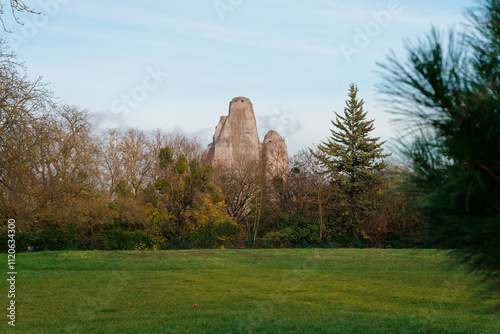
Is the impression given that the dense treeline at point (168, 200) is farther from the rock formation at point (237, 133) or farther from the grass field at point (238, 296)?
the rock formation at point (237, 133)

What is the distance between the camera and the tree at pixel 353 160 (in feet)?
107

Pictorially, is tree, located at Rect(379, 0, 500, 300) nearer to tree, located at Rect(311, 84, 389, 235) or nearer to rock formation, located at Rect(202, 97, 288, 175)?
tree, located at Rect(311, 84, 389, 235)

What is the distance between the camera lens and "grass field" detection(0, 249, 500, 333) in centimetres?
737

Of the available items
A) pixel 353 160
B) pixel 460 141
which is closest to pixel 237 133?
pixel 353 160

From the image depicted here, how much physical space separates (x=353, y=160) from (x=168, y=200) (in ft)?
48.4

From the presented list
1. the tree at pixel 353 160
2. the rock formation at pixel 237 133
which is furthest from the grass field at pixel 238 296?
the rock formation at pixel 237 133

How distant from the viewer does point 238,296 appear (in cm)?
1053

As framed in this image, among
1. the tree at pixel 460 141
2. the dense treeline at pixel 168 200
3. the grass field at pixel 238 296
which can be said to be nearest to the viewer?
the tree at pixel 460 141

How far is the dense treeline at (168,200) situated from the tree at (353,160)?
1.35 ft

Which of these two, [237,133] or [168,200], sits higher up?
[237,133]

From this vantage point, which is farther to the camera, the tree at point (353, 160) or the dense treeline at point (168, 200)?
the tree at point (353, 160)

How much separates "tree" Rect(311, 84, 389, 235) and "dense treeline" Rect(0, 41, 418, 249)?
1.35 ft

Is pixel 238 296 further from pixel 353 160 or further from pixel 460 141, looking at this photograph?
pixel 353 160

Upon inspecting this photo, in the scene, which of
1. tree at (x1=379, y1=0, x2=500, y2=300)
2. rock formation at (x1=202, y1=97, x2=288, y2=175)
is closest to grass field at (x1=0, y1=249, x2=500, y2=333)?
tree at (x1=379, y1=0, x2=500, y2=300)
